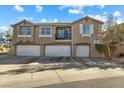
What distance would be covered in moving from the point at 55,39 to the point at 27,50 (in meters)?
4.20

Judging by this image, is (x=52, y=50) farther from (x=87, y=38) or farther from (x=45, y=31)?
(x=87, y=38)

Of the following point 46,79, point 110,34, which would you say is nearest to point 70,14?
point 110,34

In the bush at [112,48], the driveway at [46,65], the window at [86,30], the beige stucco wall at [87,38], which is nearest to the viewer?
the driveway at [46,65]

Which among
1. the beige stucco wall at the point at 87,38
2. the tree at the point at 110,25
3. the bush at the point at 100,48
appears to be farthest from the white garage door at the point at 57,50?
the tree at the point at 110,25

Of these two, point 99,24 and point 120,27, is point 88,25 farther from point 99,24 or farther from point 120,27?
point 120,27

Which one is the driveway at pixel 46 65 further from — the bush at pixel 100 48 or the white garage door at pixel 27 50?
the white garage door at pixel 27 50

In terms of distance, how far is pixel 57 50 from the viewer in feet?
115

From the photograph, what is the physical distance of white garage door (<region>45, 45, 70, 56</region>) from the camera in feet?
114

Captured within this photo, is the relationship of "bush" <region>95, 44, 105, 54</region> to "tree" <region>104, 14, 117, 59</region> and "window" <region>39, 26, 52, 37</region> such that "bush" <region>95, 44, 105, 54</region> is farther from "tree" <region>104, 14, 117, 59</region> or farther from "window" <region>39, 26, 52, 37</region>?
"window" <region>39, 26, 52, 37</region>

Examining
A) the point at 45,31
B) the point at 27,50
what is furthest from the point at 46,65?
the point at 27,50

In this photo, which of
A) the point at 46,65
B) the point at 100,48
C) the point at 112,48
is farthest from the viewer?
the point at 100,48

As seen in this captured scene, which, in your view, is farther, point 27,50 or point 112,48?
point 27,50

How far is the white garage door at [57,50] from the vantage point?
34.8 metres

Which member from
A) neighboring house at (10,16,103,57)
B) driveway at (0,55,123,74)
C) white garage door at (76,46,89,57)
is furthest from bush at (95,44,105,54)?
driveway at (0,55,123,74)
